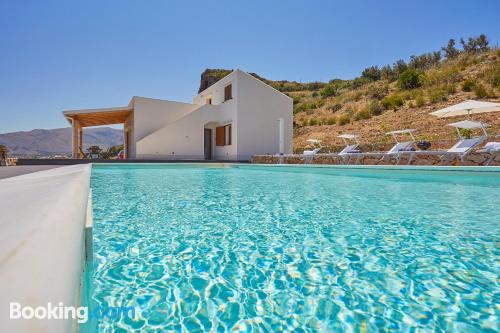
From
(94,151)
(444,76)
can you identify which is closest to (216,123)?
(94,151)

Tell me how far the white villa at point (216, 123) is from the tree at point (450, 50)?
18291 mm

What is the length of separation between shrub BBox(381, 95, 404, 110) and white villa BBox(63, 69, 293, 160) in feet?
25.8

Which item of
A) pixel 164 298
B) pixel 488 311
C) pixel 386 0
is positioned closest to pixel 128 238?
pixel 164 298

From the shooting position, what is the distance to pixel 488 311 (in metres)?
1.56

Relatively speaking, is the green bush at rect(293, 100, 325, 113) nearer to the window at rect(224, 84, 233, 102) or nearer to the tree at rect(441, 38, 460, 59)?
the tree at rect(441, 38, 460, 59)

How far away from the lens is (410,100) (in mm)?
21094

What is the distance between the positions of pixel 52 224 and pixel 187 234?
1.75 meters

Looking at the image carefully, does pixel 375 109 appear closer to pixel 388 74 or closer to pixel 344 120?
pixel 344 120

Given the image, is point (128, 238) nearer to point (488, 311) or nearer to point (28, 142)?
point (488, 311)

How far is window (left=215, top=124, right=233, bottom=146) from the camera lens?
18.3 metres

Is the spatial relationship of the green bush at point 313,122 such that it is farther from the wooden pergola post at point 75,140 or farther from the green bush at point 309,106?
the wooden pergola post at point 75,140

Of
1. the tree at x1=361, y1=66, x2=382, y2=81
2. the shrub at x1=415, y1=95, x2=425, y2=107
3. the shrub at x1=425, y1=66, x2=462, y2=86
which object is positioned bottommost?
the shrub at x1=415, y1=95, x2=425, y2=107

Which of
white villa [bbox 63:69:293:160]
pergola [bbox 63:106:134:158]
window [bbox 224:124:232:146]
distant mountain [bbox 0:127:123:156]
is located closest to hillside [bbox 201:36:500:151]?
white villa [bbox 63:69:293:160]

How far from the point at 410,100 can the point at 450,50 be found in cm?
1091
